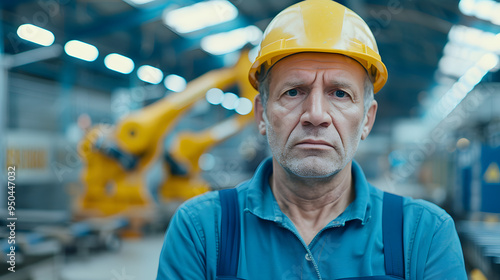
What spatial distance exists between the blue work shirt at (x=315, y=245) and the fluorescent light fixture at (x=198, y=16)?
432 cm

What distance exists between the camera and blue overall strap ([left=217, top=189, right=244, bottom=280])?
44.1 inches

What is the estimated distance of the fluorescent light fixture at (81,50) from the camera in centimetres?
501

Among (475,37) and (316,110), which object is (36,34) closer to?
(316,110)

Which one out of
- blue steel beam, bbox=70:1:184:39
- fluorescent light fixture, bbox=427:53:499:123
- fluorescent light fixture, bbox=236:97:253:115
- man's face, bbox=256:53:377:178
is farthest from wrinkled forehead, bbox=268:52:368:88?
fluorescent light fixture, bbox=427:53:499:123

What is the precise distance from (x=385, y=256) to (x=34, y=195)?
22.2 feet

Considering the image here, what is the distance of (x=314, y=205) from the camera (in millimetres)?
1313

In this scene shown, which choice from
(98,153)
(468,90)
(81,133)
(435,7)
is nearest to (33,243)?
(98,153)

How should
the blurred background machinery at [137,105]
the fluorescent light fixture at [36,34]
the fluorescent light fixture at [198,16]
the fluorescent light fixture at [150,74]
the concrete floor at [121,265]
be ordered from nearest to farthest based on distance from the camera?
the fluorescent light fixture at [36,34] < the concrete floor at [121,265] < the blurred background machinery at [137,105] < the fluorescent light fixture at [198,16] < the fluorescent light fixture at [150,74]

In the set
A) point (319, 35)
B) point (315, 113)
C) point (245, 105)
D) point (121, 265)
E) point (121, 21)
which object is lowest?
point (121, 265)

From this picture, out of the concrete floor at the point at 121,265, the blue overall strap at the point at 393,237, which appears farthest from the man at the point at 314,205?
the concrete floor at the point at 121,265

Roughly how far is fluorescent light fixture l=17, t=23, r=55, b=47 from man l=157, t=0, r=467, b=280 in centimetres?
358

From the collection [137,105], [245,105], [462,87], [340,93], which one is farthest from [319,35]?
[462,87]

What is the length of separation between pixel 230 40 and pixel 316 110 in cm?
531

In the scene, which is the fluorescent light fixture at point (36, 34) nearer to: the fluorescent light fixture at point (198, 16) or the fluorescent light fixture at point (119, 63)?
the fluorescent light fixture at point (119, 63)
